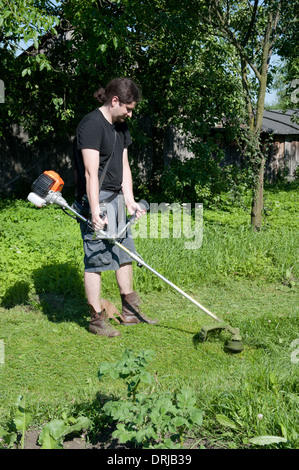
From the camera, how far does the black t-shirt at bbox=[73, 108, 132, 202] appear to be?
141 inches

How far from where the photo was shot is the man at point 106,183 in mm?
3590

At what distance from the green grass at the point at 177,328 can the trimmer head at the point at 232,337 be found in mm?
68

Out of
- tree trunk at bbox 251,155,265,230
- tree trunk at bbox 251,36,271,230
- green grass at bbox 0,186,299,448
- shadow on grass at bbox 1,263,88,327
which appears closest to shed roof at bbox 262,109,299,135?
tree trunk at bbox 251,36,271,230

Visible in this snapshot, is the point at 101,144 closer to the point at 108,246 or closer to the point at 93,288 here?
the point at 108,246

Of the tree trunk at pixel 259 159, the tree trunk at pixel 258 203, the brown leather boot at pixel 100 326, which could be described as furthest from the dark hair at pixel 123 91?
the tree trunk at pixel 258 203

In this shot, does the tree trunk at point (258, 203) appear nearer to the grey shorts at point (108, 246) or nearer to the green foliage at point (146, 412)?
the grey shorts at point (108, 246)

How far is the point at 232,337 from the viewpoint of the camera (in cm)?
361

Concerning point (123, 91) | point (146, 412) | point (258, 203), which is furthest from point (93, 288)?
point (258, 203)

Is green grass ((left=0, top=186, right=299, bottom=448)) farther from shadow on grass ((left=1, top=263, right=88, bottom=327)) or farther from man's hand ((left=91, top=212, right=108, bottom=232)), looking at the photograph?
man's hand ((left=91, top=212, right=108, bottom=232))

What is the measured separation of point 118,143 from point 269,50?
4.06 metres

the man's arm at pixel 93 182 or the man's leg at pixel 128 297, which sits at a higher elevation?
the man's arm at pixel 93 182

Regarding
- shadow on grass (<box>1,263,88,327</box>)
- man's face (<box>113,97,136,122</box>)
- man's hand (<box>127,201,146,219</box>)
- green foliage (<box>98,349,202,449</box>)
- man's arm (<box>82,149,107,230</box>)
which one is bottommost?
shadow on grass (<box>1,263,88,327</box>)
